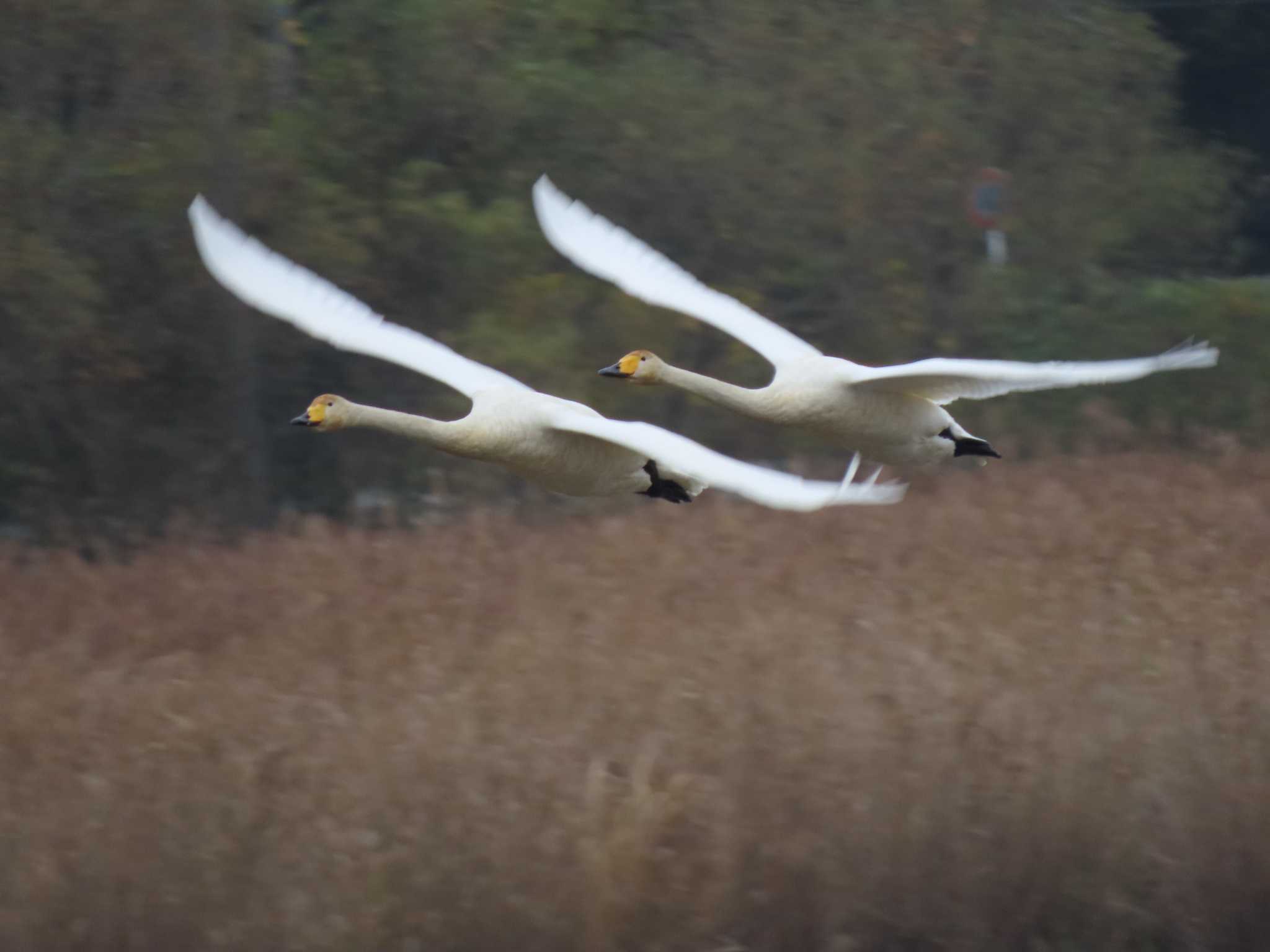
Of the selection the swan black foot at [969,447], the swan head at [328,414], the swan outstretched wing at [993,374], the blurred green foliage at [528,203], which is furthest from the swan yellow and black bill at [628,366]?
the blurred green foliage at [528,203]

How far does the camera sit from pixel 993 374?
607 cm

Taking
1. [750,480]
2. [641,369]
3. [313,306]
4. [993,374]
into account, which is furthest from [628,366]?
[750,480]

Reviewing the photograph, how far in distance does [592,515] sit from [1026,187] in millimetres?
6030

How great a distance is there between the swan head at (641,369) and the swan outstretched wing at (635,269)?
58 cm

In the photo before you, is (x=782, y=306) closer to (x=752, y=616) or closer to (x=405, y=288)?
(x=405, y=288)

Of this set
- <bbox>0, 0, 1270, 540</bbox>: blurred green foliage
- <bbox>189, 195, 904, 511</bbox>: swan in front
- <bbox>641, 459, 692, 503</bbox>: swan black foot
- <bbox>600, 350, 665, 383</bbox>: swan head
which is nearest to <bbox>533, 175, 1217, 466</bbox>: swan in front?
<bbox>600, 350, 665, 383</bbox>: swan head

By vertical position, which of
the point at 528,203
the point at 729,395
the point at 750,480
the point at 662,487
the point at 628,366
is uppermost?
the point at 750,480

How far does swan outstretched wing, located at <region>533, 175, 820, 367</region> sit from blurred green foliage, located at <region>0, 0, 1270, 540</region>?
593cm

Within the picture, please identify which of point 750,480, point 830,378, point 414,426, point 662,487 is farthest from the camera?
point 662,487

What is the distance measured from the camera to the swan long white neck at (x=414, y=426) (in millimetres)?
6312

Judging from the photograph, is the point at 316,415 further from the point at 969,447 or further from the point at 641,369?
the point at 969,447

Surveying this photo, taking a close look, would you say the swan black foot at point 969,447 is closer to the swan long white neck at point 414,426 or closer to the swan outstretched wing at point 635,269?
the swan outstretched wing at point 635,269

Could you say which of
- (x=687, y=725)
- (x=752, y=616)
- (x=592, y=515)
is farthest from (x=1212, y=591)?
(x=592, y=515)

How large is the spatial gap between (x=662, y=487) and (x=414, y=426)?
908 millimetres
